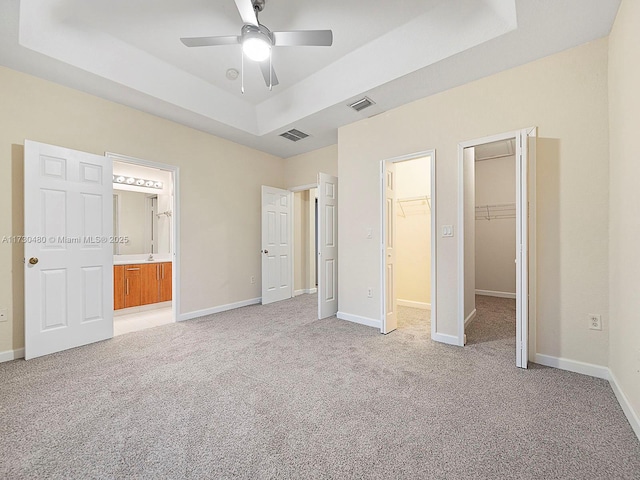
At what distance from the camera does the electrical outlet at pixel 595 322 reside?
7.43ft

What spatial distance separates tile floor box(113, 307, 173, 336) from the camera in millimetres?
3709

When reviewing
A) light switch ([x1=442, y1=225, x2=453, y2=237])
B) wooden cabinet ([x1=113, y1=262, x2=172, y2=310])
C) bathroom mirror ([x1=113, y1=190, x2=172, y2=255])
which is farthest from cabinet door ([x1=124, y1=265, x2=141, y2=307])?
light switch ([x1=442, y1=225, x2=453, y2=237])

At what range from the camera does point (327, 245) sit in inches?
167

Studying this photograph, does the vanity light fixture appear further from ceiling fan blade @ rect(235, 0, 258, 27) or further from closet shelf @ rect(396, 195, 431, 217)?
closet shelf @ rect(396, 195, 431, 217)

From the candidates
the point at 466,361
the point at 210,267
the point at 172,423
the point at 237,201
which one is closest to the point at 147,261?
the point at 210,267

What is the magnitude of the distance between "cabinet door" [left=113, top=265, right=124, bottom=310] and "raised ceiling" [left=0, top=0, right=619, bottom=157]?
2.47 meters

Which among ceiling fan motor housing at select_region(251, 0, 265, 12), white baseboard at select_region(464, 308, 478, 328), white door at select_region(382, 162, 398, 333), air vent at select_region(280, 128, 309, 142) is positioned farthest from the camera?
air vent at select_region(280, 128, 309, 142)

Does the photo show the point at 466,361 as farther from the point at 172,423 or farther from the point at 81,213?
the point at 81,213

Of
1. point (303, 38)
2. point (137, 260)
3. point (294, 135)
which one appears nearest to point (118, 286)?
point (137, 260)

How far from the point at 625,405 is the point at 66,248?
4.79 metres

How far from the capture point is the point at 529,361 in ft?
8.37

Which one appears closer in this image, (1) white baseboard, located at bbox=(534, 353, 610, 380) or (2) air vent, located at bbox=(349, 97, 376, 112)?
(1) white baseboard, located at bbox=(534, 353, 610, 380)

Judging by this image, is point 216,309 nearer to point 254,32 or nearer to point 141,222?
point 141,222

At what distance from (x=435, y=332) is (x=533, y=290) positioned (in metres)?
1.04
